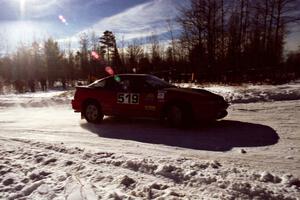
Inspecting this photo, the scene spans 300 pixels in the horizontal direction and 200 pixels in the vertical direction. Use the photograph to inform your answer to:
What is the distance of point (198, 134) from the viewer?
7492mm

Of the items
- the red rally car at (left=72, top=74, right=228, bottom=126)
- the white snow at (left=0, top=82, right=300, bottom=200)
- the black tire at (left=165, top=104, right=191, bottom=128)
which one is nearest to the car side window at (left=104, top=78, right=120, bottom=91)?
the red rally car at (left=72, top=74, right=228, bottom=126)

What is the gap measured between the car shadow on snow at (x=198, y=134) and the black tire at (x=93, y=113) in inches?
12.4

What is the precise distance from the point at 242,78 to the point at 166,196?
20.6 meters

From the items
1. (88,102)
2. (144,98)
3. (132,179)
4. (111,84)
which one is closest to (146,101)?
(144,98)

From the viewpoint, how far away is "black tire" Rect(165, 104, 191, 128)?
319 inches

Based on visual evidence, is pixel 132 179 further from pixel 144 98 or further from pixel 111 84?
pixel 111 84

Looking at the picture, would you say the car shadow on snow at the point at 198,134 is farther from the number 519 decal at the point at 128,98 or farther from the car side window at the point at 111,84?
the car side window at the point at 111,84

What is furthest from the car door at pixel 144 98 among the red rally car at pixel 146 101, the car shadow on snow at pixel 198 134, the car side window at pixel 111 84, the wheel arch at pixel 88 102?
the wheel arch at pixel 88 102

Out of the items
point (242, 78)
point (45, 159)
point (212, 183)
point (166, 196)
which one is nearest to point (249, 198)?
point (212, 183)

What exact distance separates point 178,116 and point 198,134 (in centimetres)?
91

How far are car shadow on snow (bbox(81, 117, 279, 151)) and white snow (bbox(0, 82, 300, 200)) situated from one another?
21mm

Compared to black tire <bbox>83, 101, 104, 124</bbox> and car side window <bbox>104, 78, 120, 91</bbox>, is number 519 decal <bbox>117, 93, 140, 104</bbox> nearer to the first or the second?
car side window <bbox>104, 78, 120, 91</bbox>

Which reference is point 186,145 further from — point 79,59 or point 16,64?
point 79,59

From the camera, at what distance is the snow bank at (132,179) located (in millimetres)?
4078
